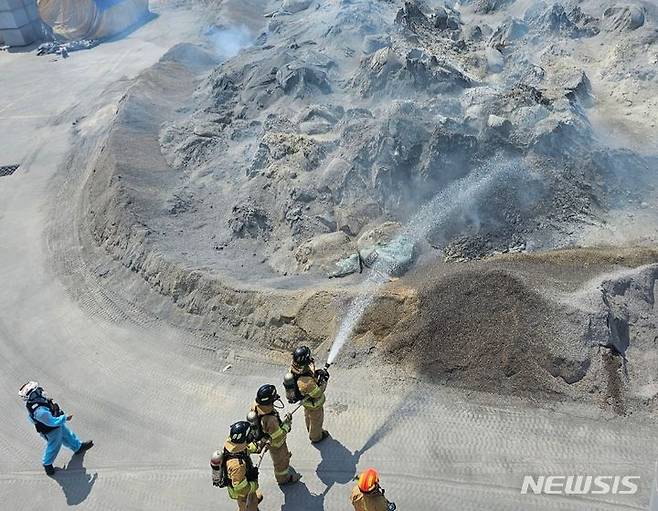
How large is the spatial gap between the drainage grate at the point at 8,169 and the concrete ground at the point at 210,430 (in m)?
7.21

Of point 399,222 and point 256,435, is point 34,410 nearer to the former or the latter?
point 256,435

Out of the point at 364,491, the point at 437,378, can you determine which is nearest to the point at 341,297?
the point at 437,378

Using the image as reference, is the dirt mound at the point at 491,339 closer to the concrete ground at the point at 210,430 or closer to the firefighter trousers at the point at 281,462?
the concrete ground at the point at 210,430

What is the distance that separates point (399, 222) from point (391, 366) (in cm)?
440

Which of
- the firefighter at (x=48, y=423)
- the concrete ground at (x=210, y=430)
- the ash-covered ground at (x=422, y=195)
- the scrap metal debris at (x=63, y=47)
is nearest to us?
the concrete ground at (x=210, y=430)

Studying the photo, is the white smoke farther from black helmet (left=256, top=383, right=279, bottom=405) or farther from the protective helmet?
the protective helmet

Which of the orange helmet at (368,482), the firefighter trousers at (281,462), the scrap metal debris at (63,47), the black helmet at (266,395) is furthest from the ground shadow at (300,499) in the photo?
the scrap metal debris at (63,47)

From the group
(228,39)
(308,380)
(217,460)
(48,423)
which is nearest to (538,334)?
(308,380)

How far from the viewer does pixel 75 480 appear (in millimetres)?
8539

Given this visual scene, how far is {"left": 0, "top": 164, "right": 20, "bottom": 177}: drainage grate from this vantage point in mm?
18500

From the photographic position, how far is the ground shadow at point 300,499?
25.3ft

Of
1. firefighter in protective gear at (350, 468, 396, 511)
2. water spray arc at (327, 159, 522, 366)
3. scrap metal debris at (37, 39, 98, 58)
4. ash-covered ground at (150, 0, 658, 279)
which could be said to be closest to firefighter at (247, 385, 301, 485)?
firefighter in protective gear at (350, 468, 396, 511)

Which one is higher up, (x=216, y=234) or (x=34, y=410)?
→ (x=34, y=410)

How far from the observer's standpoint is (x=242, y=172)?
51.5 feet
